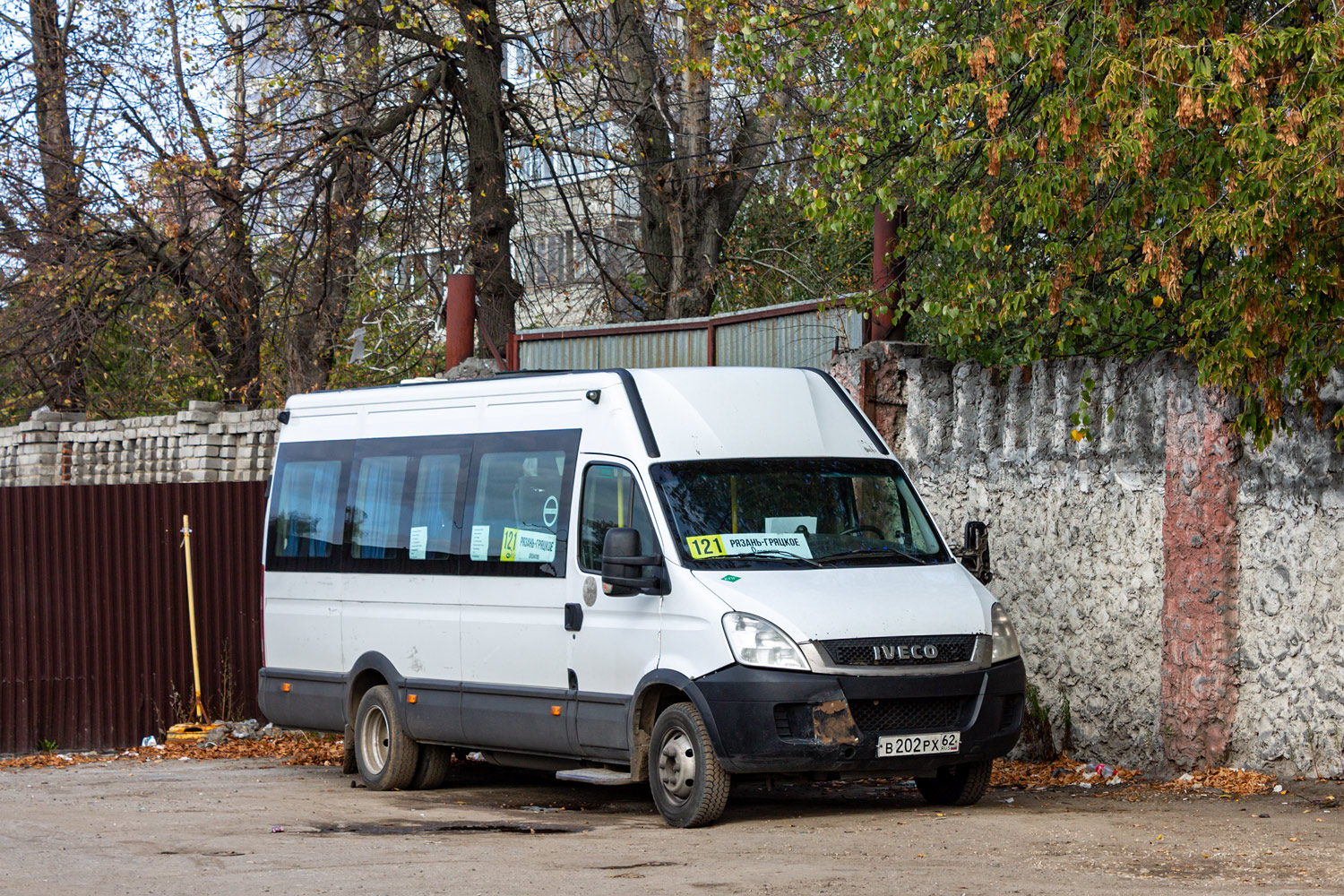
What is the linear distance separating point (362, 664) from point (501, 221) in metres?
8.97

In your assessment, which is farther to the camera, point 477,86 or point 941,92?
point 477,86

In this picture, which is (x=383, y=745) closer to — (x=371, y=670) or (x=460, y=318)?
(x=371, y=670)

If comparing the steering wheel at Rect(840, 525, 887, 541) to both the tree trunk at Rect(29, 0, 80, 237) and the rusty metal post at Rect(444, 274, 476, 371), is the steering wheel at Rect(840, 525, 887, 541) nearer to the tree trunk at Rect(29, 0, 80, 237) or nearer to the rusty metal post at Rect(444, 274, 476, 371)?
the rusty metal post at Rect(444, 274, 476, 371)

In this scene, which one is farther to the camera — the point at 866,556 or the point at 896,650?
the point at 866,556

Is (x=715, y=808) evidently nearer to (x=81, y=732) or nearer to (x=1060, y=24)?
(x=1060, y=24)

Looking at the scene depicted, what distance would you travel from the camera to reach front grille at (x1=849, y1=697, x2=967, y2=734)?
8.44 meters

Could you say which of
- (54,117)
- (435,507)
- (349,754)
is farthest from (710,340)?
(54,117)

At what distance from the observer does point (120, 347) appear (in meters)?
29.1

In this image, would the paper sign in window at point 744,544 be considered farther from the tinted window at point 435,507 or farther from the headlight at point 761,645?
the tinted window at point 435,507

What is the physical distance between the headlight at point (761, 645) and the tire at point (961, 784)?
142cm

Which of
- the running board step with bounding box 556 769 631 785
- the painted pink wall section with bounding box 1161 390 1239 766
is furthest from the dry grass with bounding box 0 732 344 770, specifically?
the painted pink wall section with bounding box 1161 390 1239 766

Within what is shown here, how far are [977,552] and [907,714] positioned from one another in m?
1.47

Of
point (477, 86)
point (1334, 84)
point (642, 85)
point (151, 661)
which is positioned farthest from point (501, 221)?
point (1334, 84)

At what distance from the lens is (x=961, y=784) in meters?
9.25
